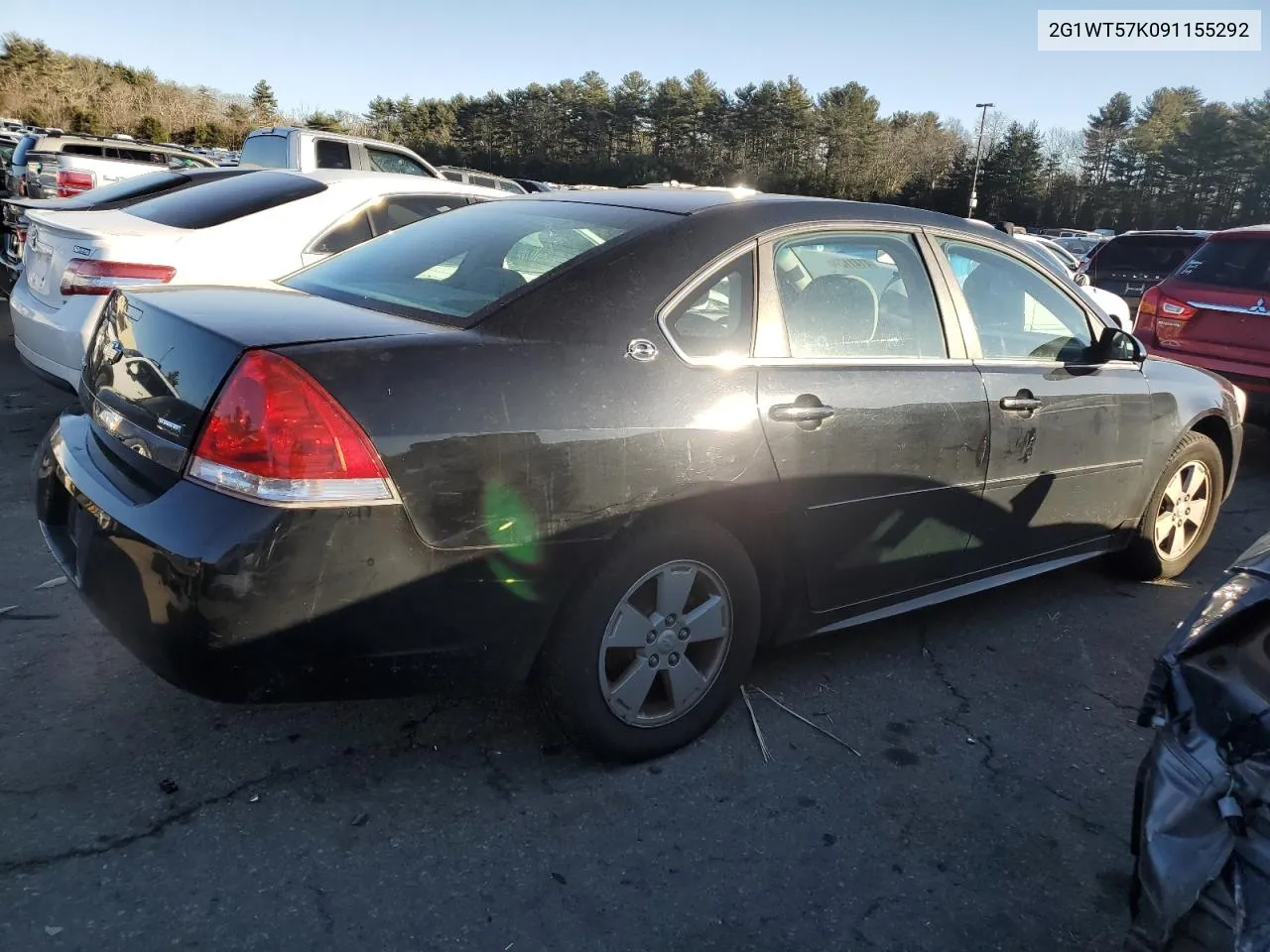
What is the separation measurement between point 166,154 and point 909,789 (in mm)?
19268

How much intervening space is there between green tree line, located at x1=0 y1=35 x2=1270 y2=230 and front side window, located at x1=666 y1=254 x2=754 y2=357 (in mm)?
51665

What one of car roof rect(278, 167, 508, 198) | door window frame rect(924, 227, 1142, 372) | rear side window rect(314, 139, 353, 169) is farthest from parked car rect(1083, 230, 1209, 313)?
door window frame rect(924, 227, 1142, 372)

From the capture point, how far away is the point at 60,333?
491 cm

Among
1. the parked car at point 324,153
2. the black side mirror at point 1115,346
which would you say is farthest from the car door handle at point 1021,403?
the parked car at point 324,153

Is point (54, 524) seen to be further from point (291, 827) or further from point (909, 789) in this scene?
point (909, 789)

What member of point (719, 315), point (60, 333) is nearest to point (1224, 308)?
point (719, 315)

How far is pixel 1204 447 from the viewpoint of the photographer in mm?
4508

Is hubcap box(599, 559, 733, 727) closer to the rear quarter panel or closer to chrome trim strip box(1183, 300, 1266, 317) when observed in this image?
the rear quarter panel

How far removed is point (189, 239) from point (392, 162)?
25.3ft

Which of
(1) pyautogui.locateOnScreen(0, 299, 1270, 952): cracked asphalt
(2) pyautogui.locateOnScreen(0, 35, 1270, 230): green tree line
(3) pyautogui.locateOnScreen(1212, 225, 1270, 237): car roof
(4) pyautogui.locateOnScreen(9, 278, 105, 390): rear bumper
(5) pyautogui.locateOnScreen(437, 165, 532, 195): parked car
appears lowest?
(1) pyautogui.locateOnScreen(0, 299, 1270, 952): cracked asphalt

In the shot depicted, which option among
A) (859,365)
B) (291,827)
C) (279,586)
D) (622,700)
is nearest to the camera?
(279,586)

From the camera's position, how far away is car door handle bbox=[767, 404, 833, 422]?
2.82 m

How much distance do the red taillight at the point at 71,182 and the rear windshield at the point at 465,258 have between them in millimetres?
9094

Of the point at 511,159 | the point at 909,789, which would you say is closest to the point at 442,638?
the point at 909,789
